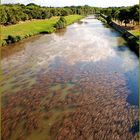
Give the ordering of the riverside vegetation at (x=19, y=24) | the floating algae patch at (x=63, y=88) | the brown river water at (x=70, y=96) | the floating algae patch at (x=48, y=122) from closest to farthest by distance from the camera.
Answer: the floating algae patch at (x=48, y=122) → the brown river water at (x=70, y=96) → the floating algae patch at (x=63, y=88) → the riverside vegetation at (x=19, y=24)

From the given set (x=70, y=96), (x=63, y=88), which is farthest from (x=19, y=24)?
(x=70, y=96)

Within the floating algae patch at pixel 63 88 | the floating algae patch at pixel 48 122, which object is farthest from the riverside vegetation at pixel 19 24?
the floating algae patch at pixel 48 122

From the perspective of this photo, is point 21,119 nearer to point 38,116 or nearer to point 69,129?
point 38,116

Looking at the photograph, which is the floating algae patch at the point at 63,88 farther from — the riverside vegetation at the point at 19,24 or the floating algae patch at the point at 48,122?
the riverside vegetation at the point at 19,24

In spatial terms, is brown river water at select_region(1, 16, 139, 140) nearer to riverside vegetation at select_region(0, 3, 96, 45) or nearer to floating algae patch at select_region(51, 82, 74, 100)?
floating algae patch at select_region(51, 82, 74, 100)

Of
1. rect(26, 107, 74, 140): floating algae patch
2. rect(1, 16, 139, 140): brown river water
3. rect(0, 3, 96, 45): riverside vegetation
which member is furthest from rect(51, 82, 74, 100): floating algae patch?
rect(0, 3, 96, 45): riverside vegetation

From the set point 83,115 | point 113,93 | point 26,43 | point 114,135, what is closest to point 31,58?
point 26,43

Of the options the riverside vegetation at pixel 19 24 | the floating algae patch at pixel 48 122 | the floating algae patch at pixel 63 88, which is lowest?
the floating algae patch at pixel 48 122

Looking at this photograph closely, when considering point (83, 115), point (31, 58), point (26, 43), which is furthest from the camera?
point (26, 43)
